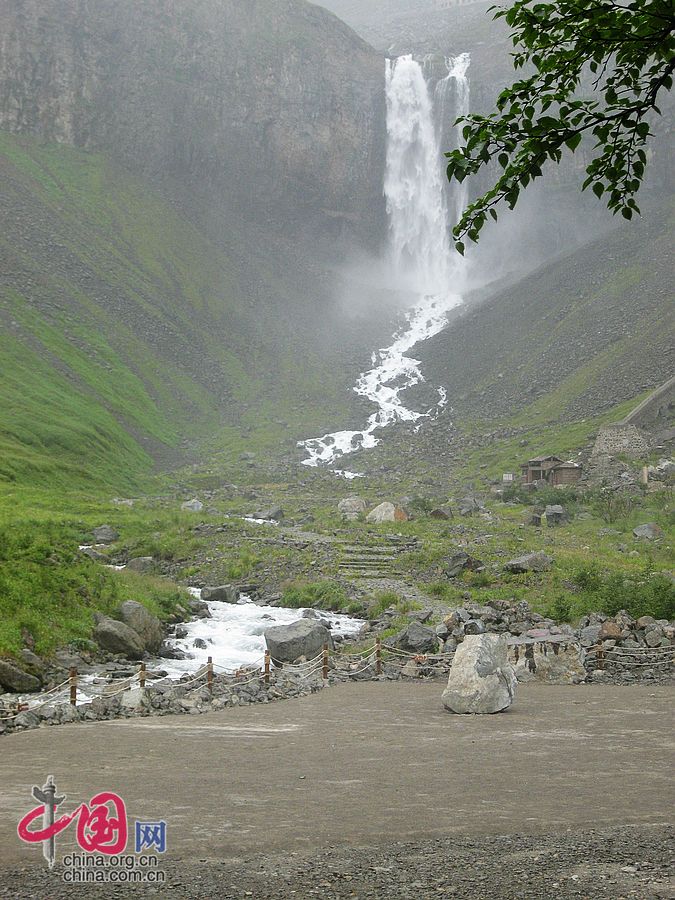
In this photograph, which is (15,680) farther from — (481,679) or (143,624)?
(481,679)

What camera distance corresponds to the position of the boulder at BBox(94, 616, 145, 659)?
19234 mm

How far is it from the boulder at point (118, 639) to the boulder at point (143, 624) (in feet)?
1.51

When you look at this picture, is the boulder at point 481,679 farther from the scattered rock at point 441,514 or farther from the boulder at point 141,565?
the scattered rock at point 441,514

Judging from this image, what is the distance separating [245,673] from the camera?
17562 millimetres

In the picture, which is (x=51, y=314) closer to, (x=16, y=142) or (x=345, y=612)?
(x=16, y=142)

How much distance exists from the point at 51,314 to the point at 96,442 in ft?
84.6

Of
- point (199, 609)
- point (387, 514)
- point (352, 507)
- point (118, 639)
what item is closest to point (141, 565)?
point (199, 609)

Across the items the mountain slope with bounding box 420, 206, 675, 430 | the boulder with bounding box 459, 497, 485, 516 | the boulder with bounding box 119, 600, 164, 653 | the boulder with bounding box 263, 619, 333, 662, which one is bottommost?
the boulder with bounding box 263, 619, 333, 662

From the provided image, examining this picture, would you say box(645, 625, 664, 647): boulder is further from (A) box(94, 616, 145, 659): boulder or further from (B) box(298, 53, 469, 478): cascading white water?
(B) box(298, 53, 469, 478): cascading white water

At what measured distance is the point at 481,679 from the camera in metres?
13.9

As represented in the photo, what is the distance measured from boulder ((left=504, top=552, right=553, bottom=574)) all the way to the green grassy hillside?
30.7m

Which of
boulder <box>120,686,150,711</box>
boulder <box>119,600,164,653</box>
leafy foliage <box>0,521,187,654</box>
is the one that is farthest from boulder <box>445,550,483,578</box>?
boulder <box>120,686,150,711</box>

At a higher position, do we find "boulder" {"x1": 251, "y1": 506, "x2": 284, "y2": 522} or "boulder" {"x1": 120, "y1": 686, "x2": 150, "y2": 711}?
A: "boulder" {"x1": 251, "y1": 506, "x2": 284, "y2": 522}

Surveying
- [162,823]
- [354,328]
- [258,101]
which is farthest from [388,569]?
[258,101]
